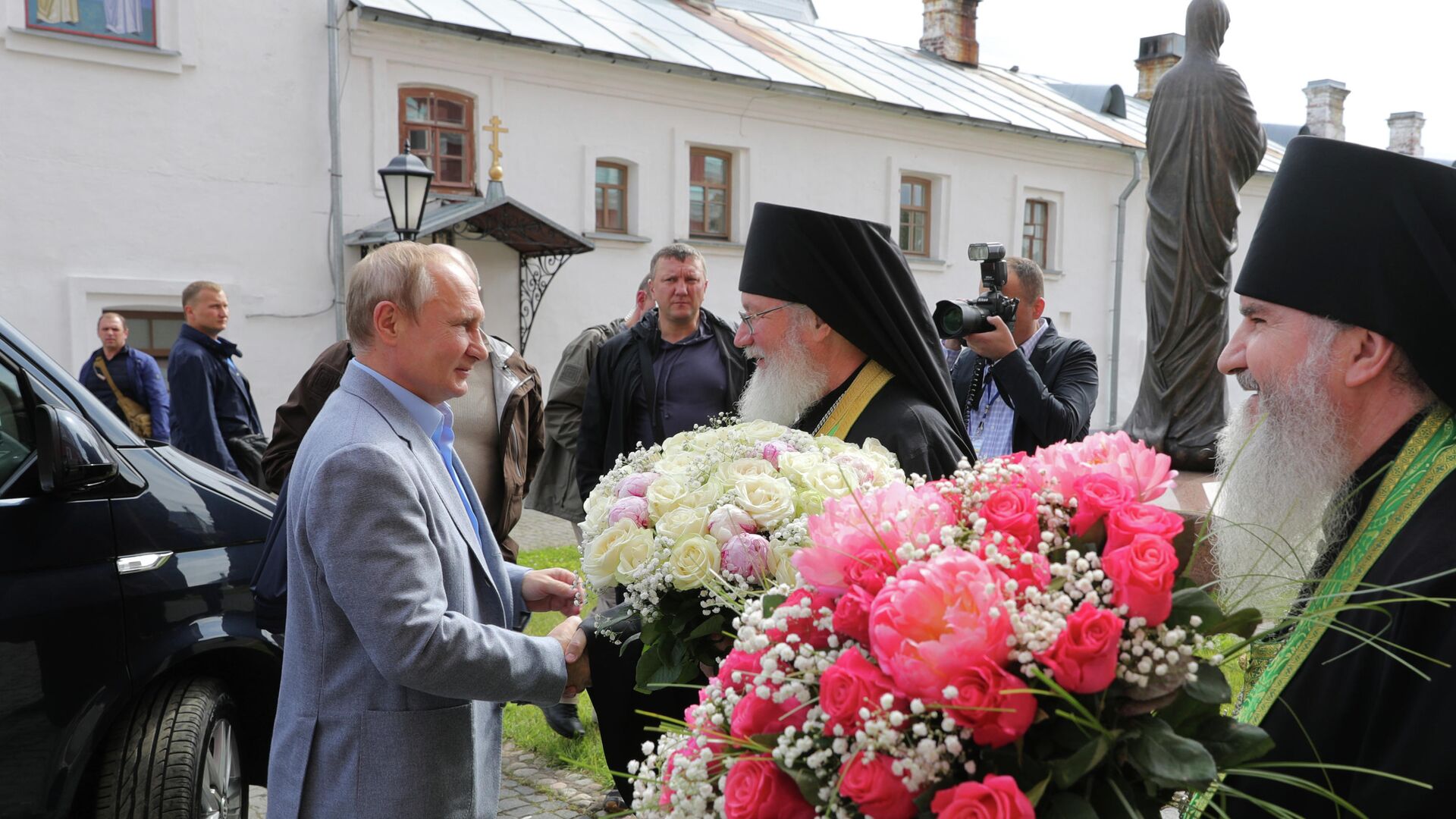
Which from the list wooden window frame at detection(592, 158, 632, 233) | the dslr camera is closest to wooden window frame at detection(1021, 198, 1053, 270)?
wooden window frame at detection(592, 158, 632, 233)

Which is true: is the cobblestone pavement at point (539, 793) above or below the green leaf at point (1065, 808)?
below

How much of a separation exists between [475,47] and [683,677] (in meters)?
15.2

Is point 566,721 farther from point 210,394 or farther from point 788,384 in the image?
point 210,394

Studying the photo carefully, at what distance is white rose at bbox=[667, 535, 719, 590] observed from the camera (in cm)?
202

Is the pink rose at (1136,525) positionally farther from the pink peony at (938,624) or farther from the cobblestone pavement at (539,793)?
the cobblestone pavement at (539,793)

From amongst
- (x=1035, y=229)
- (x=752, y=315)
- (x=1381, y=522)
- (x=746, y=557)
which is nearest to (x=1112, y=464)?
(x=1381, y=522)

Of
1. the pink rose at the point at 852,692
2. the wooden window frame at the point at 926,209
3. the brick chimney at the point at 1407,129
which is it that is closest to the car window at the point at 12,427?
the pink rose at the point at 852,692

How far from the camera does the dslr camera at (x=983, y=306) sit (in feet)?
13.5

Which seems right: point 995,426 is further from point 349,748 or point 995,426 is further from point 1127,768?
point 1127,768

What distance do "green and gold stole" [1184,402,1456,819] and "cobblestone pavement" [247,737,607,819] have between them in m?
3.40

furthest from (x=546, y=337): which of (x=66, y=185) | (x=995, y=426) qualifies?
(x=995, y=426)

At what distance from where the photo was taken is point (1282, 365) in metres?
1.84

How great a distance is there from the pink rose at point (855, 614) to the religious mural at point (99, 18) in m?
14.9

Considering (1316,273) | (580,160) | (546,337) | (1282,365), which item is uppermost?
(580,160)
